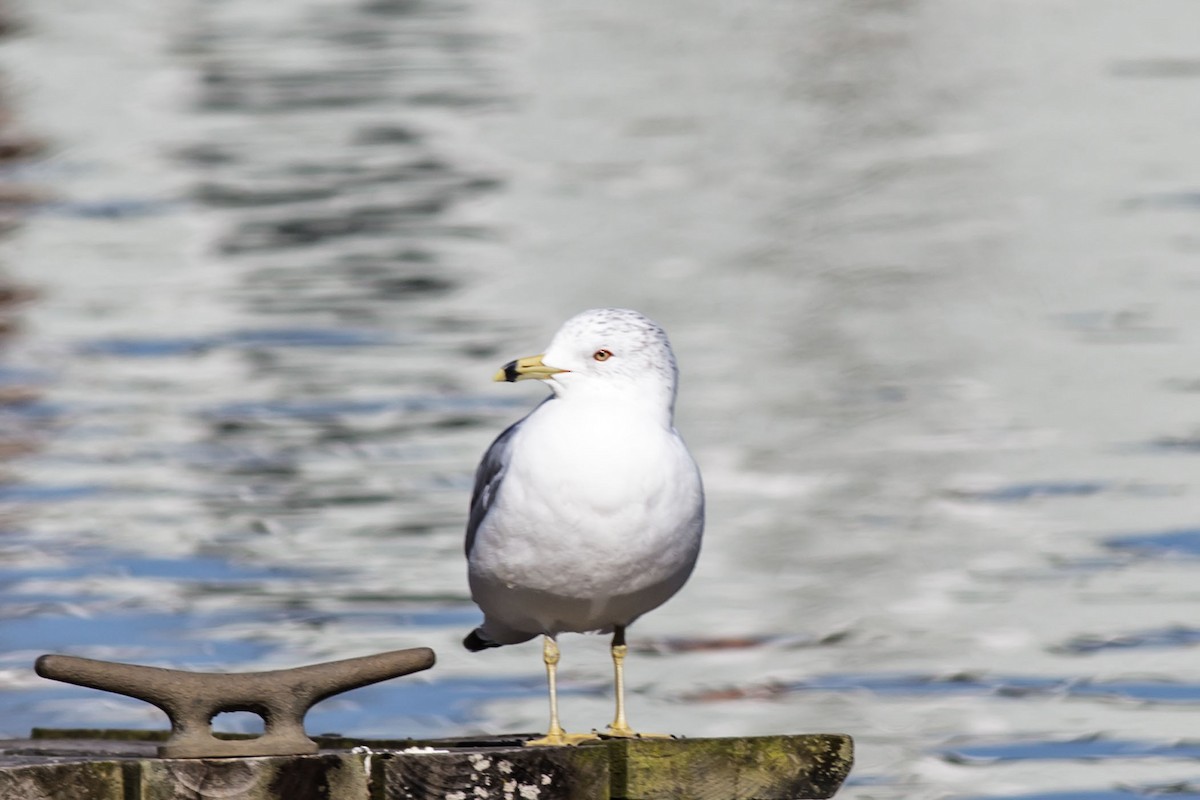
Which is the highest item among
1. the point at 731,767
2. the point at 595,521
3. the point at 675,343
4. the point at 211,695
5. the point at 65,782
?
the point at 595,521

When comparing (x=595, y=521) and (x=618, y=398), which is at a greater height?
(x=618, y=398)

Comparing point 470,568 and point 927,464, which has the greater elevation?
point 470,568

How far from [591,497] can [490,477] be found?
1.82 feet

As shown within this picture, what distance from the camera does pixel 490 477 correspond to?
249 inches

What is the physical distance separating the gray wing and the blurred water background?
5787mm

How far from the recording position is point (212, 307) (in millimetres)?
23078

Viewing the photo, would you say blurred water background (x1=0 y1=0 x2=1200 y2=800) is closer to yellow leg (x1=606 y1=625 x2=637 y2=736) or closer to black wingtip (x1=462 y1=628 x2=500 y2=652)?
black wingtip (x1=462 y1=628 x2=500 y2=652)

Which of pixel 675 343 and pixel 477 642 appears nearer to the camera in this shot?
pixel 477 642

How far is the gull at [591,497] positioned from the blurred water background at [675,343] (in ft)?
19.5

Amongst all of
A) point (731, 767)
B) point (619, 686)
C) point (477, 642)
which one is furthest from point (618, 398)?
point (477, 642)

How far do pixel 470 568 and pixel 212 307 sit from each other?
17.2 metres

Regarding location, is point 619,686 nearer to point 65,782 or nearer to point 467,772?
point 467,772

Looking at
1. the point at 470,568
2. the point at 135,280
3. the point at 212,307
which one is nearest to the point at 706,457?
the point at 212,307

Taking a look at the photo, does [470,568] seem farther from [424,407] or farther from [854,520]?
[424,407]
